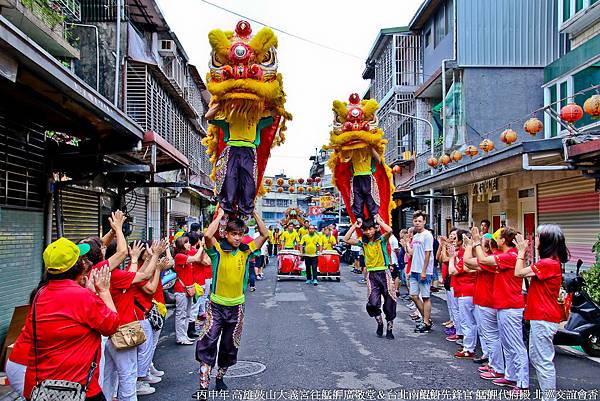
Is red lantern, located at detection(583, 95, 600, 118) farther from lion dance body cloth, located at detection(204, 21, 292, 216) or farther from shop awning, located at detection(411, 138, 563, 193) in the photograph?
lion dance body cloth, located at detection(204, 21, 292, 216)

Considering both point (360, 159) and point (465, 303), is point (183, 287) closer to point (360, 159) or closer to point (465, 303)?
point (360, 159)

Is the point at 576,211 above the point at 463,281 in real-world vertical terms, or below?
above

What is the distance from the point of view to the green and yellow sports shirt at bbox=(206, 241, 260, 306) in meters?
6.04

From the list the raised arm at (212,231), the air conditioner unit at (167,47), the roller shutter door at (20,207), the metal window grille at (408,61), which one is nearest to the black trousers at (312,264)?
the roller shutter door at (20,207)

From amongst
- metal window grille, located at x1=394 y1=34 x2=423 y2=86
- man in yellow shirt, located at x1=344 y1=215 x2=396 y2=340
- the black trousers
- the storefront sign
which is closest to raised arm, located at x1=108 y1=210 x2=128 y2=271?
man in yellow shirt, located at x1=344 y1=215 x2=396 y2=340

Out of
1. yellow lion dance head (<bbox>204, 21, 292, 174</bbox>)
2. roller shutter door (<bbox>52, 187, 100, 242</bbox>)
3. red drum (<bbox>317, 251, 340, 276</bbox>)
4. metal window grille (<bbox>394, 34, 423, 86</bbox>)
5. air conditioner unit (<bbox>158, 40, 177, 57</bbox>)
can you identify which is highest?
metal window grille (<bbox>394, 34, 423, 86</bbox>)

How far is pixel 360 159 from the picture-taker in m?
8.77

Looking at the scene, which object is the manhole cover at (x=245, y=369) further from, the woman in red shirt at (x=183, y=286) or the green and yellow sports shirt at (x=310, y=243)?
the green and yellow sports shirt at (x=310, y=243)

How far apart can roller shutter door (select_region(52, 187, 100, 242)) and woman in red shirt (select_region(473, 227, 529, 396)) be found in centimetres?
720

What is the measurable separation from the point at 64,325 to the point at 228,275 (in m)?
2.64

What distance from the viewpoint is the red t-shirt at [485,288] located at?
255 inches

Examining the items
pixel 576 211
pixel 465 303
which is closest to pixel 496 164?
pixel 576 211

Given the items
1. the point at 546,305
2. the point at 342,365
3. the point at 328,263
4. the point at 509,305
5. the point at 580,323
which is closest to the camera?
the point at 546,305

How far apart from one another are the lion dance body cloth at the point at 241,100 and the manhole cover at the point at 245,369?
7.21 ft
